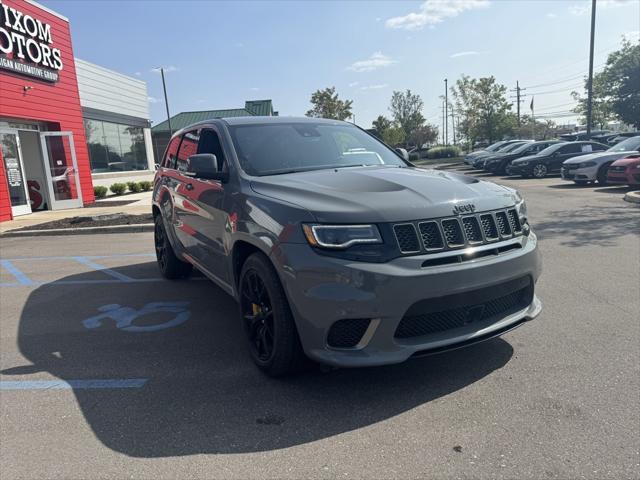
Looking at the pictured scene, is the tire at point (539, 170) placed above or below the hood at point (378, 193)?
below

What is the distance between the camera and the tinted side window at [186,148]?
5162 millimetres

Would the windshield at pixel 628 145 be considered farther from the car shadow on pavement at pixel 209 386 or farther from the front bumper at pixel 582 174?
the car shadow on pavement at pixel 209 386

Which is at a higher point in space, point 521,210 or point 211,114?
point 211,114

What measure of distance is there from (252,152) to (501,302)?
2251 mm

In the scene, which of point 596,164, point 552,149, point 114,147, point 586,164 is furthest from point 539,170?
point 114,147

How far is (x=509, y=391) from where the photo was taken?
3.16m

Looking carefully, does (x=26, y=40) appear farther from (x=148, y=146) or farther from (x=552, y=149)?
(x=552, y=149)

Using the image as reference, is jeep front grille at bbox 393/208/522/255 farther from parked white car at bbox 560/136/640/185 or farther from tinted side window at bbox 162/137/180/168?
parked white car at bbox 560/136/640/185

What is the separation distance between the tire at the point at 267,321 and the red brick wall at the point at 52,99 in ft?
40.4

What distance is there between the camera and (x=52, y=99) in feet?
50.6

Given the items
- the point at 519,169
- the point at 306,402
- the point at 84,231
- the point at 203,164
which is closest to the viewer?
the point at 306,402

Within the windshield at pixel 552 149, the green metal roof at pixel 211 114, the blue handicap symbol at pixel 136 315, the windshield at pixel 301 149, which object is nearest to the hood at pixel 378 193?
the windshield at pixel 301 149

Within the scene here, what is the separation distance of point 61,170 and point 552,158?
18.3m

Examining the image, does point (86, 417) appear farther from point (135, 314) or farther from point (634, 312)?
point (634, 312)
